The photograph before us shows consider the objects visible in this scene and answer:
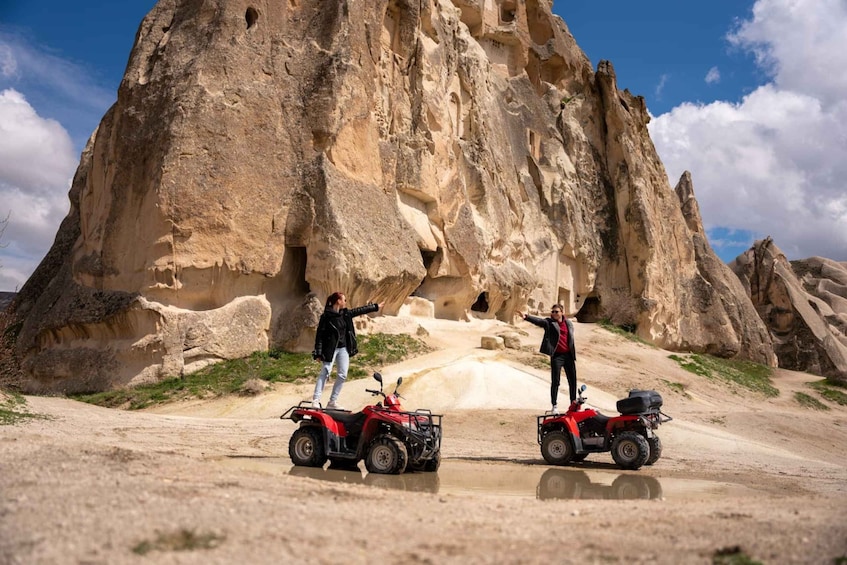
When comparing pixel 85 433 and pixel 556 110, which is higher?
pixel 556 110

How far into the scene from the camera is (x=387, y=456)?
309 inches

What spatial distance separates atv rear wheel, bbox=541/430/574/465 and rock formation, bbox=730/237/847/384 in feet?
115

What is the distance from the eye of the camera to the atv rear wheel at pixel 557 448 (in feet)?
31.2

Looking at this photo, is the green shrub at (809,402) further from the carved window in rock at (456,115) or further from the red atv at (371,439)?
the red atv at (371,439)

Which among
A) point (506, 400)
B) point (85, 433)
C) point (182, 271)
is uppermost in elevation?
point (182, 271)

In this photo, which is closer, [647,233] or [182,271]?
[182,271]

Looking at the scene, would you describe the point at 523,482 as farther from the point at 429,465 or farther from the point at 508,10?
the point at 508,10

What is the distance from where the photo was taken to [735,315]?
3778 cm

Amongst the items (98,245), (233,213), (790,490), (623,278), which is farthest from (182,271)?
(623,278)

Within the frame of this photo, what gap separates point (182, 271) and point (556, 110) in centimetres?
2400

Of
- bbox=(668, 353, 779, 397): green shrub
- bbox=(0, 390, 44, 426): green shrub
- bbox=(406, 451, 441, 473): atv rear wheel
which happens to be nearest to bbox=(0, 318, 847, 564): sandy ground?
bbox=(406, 451, 441, 473): atv rear wheel

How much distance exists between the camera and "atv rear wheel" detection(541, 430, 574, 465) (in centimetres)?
951

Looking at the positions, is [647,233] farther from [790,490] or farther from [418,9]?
[790,490]

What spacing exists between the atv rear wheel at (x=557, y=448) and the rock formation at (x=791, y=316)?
35.1 m
